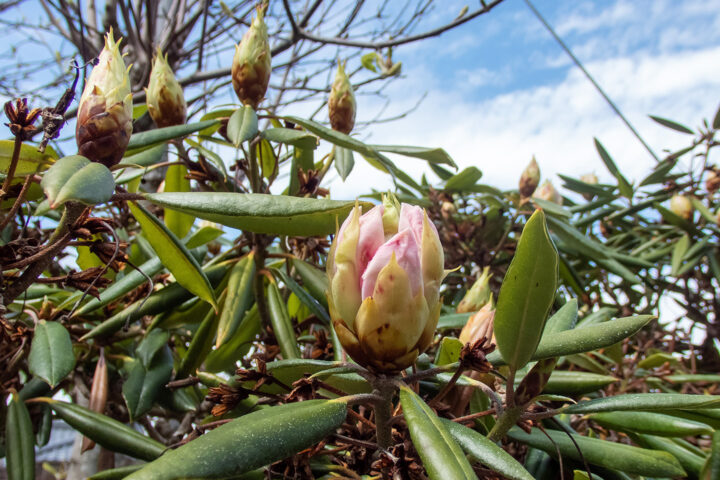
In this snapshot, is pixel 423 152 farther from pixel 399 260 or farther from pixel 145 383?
pixel 145 383

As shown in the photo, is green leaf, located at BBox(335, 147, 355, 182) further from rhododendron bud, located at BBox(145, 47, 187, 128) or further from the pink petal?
the pink petal

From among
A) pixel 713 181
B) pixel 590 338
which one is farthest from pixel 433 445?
pixel 713 181

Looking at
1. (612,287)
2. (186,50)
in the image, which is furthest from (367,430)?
(186,50)

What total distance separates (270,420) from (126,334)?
26.5 inches

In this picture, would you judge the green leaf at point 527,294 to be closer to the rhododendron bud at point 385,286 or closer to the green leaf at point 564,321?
the rhododendron bud at point 385,286

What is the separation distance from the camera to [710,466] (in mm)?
613

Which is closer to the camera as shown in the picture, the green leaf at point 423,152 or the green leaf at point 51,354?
the green leaf at point 51,354

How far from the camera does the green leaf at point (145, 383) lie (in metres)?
0.86

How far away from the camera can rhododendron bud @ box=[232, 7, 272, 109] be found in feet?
3.08

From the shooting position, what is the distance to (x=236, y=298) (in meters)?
0.83

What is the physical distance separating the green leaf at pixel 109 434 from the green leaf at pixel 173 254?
239 mm

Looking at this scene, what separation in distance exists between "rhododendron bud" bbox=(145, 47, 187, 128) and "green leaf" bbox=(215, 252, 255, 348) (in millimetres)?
292

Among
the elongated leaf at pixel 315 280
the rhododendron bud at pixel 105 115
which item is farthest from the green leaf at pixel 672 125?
the rhododendron bud at pixel 105 115

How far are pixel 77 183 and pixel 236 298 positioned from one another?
16.0 inches
